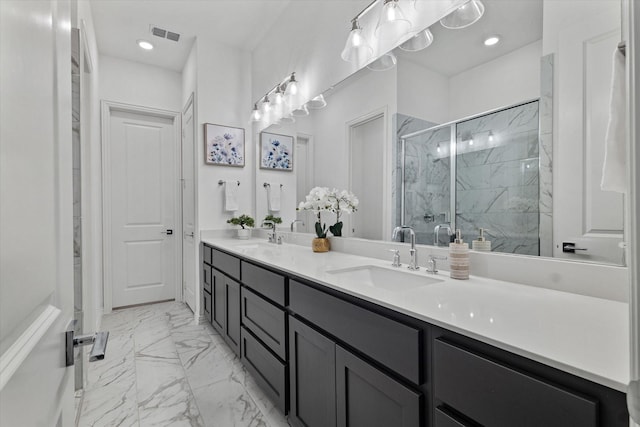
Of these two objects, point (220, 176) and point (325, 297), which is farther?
point (220, 176)

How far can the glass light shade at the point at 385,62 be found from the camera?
164 centimetres

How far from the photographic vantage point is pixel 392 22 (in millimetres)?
1566

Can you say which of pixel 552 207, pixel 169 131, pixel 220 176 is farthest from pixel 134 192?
pixel 552 207

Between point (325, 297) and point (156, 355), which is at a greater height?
point (325, 297)

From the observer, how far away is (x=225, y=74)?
3.21 metres

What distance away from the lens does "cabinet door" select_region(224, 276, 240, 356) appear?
207 cm

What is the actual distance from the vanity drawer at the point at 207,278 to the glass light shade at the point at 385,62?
2066mm

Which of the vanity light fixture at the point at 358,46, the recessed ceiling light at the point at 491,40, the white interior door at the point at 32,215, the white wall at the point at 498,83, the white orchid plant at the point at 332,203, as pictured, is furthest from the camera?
the white orchid plant at the point at 332,203

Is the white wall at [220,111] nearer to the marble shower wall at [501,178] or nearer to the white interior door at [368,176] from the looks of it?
the white interior door at [368,176]

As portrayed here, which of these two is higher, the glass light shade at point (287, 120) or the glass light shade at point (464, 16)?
the glass light shade at point (464, 16)

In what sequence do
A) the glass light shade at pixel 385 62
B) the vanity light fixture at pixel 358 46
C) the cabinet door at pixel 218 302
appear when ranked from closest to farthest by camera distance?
1. the glass light shade at pixel 385 62
2. the vanity light fixture at pixel 358 46
3. the cabinet door at pixel 218 302

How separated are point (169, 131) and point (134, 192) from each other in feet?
2.68

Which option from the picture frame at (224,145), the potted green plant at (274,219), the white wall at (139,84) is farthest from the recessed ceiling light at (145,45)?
the potted green plant at (274,219)

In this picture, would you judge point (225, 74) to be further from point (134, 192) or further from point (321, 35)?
point (134, 192)
